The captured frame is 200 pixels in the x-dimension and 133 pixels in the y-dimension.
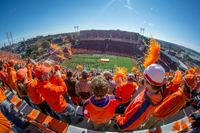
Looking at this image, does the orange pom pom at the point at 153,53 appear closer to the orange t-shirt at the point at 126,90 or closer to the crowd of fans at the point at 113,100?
the crowd of fans at the point at 113,100

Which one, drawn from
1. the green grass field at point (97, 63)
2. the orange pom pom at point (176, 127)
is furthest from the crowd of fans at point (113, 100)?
the green grass field at point (97, 63)

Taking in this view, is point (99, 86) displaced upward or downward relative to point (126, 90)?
upward

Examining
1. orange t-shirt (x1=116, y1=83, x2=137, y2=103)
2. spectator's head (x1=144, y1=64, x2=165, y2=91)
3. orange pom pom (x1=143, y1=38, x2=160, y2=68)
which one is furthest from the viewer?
orange t-shirt (x1=116, y1=83, x2=137, y2=103)

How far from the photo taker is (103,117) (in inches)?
120

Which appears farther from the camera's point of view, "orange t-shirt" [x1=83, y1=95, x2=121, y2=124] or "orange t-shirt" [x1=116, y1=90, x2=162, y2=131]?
"orange t-shirt" [x1=83, y1=95, x2=121, y2=124]

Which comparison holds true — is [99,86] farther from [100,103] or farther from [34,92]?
[34,92]

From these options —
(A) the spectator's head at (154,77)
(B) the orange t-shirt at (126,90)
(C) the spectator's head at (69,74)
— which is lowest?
(B) the orange t-shirt at (126,90)

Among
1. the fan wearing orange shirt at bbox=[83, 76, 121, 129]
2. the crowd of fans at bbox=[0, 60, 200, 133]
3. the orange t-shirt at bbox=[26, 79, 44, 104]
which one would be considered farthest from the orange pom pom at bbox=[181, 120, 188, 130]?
the orange t-shirt at bbox=[26, 79, 44, 104]

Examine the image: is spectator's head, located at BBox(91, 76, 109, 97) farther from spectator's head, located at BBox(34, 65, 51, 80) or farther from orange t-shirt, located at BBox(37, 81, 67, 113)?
spectator's head, located at BBox(34, 65, 51, 80)

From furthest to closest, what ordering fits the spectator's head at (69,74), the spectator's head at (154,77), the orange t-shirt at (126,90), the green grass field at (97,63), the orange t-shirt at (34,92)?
1. the green grass field at (97,63)
2. the spectator's head at (69,74)
3. the orange t-shirt at (126,90)
4. the orange t-shirt at (34,92)
5. the spectator's head at (154,77)

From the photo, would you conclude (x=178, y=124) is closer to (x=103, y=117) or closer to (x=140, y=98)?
(x=140, y=98)

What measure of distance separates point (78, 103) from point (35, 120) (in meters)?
2.80

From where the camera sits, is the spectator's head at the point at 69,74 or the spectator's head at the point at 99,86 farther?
the spectator's head at the point at 69,74

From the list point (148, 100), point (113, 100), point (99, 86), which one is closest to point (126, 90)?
point (113, 100)
